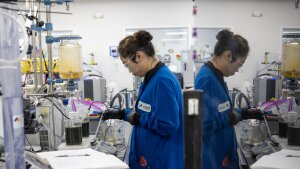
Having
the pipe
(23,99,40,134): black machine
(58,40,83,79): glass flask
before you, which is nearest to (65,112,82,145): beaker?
(58,40,83,79): glass flask

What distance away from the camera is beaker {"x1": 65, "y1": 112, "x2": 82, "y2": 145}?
1.59 metres

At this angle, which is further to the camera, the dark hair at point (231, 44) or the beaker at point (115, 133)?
the beaker at point (115, 133)

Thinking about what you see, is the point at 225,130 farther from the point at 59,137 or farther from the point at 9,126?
the point at 59,137

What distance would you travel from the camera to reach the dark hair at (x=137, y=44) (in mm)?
1150

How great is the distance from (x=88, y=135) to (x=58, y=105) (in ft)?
0.92

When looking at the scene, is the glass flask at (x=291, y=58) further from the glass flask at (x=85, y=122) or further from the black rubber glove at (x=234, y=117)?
the glass flask at (x=85, y=122)

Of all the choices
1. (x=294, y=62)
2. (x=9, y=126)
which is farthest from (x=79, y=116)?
(x=294, y=62)

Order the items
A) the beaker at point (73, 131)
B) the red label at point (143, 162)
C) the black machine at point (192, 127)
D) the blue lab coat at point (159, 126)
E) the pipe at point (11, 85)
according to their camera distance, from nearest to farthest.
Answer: the black machine at point (192, 127) → the pipe at point (11, 85) → the blue lab coat at point (159, 126) → the red label at point (143, 162) → the beaker at point (73, 131)

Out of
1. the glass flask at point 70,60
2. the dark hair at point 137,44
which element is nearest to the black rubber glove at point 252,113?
the dark hair at point 137,44

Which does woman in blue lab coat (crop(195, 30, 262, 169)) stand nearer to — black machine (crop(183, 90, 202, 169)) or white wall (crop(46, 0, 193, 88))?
black machine (crop(183, 90, 202, 169))

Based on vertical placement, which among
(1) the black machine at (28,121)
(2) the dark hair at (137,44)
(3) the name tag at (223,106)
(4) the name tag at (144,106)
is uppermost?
(2) the dark hair at (137,44)

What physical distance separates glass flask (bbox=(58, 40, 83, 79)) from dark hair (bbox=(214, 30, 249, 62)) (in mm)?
→ 1380

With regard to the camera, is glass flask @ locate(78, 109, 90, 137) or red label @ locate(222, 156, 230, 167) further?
glass flask @ locate(78, 109, 90, 137)

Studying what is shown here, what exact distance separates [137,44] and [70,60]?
37.3 inches
